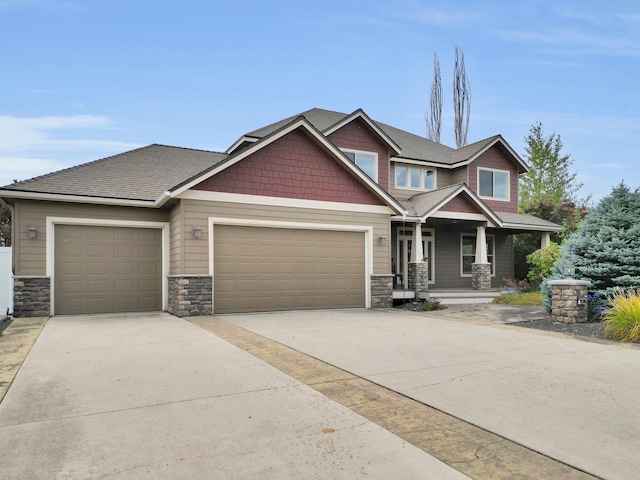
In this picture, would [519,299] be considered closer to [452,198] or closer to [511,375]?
[452,198]

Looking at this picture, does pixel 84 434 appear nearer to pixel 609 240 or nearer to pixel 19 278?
pixel 19 278

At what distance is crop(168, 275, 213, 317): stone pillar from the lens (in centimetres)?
1123

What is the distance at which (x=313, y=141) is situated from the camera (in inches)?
511

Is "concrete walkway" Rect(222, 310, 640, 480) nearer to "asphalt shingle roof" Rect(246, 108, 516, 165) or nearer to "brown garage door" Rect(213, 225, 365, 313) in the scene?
"brown garage door" Rect(213, 225, 365, 313)

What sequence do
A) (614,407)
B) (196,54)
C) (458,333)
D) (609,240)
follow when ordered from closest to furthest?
1. (614,407)
2. (458,333)
3. (609,240)
4. (196,54)

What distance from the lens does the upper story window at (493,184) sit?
65.3ft

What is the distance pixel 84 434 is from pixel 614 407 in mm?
4840

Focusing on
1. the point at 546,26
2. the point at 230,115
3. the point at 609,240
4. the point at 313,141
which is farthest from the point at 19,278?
the point at 546,26

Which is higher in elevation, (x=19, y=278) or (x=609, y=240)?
(x=609, y=240)

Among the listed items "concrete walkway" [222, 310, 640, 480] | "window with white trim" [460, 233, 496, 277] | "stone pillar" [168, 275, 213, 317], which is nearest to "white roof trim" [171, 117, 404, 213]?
"stone pillar" [168, 275, 213, 317]

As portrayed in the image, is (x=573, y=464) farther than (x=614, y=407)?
No

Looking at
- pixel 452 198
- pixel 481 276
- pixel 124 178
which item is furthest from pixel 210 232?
pixel 481 276

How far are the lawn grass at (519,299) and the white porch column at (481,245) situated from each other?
6.79 ft

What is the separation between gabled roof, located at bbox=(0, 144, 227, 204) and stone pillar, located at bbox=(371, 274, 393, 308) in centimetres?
658
